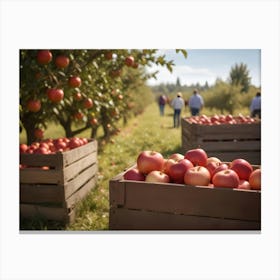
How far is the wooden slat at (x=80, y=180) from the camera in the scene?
3883 mm

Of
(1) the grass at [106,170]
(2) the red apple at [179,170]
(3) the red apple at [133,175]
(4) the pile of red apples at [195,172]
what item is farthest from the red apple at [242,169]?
(1) the grass at [106,170]

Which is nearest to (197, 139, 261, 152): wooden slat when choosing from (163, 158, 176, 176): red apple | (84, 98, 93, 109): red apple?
(84, 98, 93, 109): red apple

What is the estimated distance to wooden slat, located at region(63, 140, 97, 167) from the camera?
3.87 metres

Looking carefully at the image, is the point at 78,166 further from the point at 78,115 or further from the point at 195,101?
the point at 195,101

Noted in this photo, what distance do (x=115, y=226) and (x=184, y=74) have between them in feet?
8.14

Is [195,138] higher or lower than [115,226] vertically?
higher

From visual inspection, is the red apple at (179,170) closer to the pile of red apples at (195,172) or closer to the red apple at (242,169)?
the pile of red apples at (195,172)

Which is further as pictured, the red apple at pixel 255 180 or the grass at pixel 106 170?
the grass at pixel 106 170

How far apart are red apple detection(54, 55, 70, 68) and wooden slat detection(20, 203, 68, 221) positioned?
4.96 feet

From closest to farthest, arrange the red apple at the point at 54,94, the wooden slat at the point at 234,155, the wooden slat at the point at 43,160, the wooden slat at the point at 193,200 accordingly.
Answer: the wooden slat at the point at 193,200
the wooden slat at the point at 43,160
the red apple at the point at 54,94
the wooden slat at the point at 234,155

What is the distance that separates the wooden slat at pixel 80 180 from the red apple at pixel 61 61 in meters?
1.21

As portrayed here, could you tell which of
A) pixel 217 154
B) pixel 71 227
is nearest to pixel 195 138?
pixel 217 154
